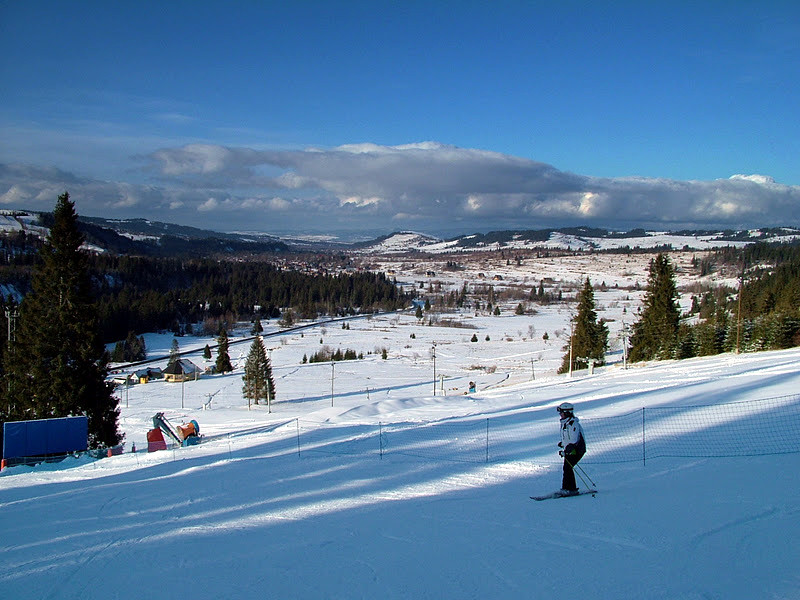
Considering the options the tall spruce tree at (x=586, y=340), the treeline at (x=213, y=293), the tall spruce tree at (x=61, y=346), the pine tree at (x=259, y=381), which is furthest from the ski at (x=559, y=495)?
the treeline at (x=213, y=293)

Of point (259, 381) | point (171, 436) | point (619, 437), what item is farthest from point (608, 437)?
point (259, 381)

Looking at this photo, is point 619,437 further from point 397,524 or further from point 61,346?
point 61,346

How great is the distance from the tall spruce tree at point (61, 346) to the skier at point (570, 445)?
53.9ft

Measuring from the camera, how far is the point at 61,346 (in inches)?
693

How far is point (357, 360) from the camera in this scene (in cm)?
6244

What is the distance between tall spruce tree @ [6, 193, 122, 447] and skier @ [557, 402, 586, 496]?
53.9 ft

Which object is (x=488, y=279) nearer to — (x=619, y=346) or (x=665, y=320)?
(x=619, y=346)

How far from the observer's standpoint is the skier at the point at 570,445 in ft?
23.5

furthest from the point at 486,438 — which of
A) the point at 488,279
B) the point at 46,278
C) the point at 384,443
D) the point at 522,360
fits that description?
the point at 488,279

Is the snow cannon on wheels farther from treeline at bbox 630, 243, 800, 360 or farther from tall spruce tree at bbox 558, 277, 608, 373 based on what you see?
treeline at bbox 630, 243, 800, 360

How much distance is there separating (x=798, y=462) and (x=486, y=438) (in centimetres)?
578

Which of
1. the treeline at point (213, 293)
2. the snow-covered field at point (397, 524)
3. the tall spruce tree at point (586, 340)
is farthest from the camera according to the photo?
the treeline at point (213, 293)

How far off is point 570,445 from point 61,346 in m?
17.1

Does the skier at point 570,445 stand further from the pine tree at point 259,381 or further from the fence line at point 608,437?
the pine tree at point 259,381
